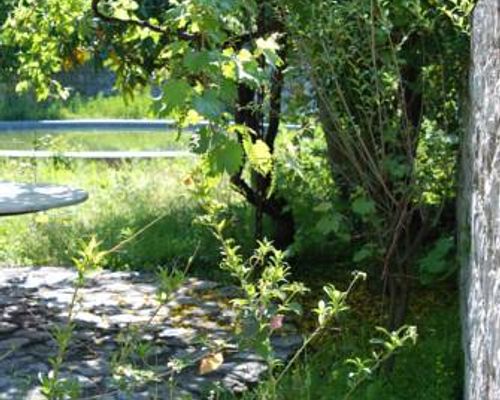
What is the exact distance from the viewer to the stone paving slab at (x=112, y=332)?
4.71m

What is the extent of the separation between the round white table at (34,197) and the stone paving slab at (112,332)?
20.4 inches

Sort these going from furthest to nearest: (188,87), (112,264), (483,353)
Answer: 1. (112,264)
2. (188,87)
3. (483,353)

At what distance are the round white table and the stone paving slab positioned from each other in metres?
0.52

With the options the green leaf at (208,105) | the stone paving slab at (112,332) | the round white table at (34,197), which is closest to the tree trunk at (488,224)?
the green leaf at (208,105)

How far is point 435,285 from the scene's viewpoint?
6453 millimetres

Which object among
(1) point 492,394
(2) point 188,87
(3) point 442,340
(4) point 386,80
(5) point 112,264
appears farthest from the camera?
(5) point 112,264

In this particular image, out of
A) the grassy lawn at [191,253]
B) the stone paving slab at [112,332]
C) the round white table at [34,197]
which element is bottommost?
the stone paving slab at [112,332]

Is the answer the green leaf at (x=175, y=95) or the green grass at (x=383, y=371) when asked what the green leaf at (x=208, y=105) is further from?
the green grass at (x=383, y=371)

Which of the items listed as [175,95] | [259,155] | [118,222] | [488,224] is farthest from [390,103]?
[118,222]

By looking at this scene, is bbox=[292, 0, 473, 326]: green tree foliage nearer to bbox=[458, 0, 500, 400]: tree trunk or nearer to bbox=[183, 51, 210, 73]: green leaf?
bbox=[183, 51, 210, 73]: green leaf

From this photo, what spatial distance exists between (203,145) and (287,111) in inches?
70.5

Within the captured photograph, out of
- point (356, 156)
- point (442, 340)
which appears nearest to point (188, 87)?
point (356, 156)

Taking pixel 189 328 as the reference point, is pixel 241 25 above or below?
above

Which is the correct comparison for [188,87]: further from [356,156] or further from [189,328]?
[189,328]
